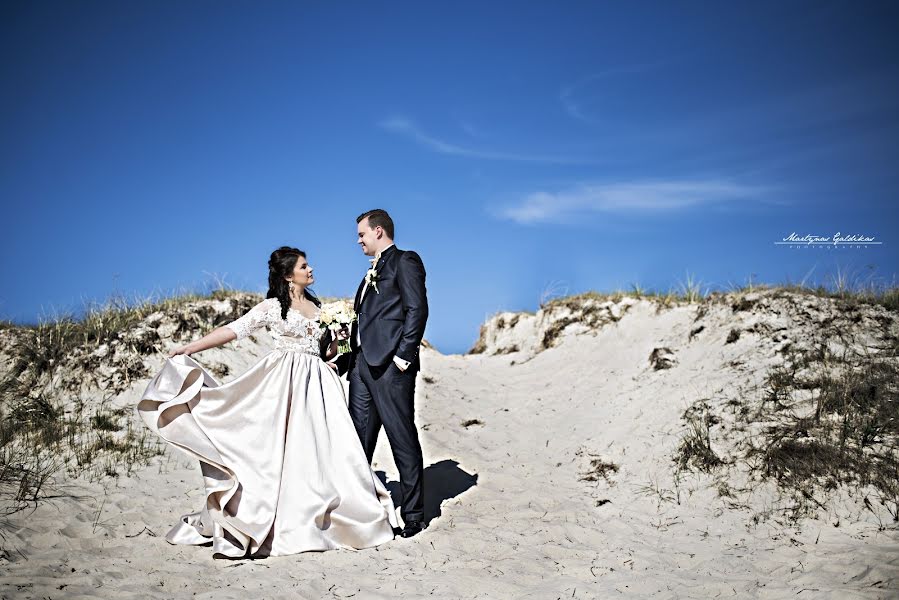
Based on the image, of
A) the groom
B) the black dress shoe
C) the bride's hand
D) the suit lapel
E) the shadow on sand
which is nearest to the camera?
the bride's hand

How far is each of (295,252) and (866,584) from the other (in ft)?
18.5

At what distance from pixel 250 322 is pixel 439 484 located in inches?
136

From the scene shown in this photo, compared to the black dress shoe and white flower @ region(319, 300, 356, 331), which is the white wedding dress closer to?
the black dress shoe

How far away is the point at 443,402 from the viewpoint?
1242 cm

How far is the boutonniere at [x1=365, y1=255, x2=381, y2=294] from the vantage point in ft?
20.5

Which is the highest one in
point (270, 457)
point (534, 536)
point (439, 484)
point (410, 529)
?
point (270, 457)

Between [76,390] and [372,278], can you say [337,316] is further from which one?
→ [76,390]

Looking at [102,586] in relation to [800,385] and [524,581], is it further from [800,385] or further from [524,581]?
[800,385]

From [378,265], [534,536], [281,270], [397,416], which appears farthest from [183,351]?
[534,536]

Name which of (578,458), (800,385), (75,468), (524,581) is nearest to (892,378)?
(800,385)

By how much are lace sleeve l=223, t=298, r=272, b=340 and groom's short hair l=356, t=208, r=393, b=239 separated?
1.28m

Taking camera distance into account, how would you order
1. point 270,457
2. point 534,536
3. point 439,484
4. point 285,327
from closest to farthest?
point 270,457 → point 285,327 → point 534,536 → point 439,484

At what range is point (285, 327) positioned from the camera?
6.19 m

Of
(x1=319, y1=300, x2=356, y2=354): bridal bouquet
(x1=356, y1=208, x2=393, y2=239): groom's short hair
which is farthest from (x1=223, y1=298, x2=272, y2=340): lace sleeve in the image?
(x1=356, y1=208, x2=393, y2=239): groom's short hair
